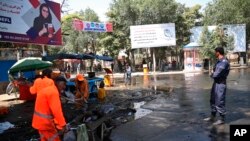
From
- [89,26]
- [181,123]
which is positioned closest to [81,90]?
[181,123]

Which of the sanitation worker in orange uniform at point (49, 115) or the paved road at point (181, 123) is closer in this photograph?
the sanitation worker in orange uniform at point (49, 115)

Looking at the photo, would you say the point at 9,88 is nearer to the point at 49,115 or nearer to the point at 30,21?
the point at 30,21

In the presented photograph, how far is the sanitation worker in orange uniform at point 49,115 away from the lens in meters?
5.78

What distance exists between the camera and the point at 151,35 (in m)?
42.4

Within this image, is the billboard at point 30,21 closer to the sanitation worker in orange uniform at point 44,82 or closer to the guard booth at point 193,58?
the sanitation worker in orange uniform at point 44,82

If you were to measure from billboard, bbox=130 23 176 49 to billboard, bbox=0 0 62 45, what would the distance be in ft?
61.1

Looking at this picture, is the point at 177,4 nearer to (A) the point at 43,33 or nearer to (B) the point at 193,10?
(B) the point at 193,10

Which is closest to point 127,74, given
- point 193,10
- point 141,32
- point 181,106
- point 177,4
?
point 181,106

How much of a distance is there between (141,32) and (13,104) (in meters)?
26.9

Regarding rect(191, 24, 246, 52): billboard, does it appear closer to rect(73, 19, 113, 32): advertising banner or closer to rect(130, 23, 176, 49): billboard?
rect(130, 23, 176, 49): billboard

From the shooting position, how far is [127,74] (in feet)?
86.0

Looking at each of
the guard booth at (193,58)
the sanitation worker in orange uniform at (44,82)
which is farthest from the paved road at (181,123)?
the guard booth at (193,58)

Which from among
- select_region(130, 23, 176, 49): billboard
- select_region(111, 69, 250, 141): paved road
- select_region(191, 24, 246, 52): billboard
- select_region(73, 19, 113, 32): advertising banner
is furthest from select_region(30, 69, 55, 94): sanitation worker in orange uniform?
select_region(191, 24, 246, 52): billboard

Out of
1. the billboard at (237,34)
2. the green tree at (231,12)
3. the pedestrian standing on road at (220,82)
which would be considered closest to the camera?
the pedestrian standing on road at (220,82)
